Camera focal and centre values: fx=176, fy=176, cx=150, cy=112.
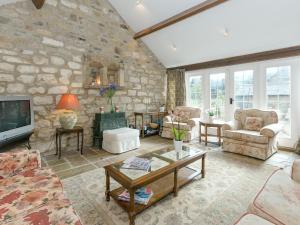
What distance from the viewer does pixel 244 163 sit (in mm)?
3066

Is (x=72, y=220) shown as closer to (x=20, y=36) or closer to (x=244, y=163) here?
(x=244, y=163)

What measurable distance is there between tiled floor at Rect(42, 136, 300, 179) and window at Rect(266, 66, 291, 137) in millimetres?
719

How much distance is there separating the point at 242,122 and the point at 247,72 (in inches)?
51.3

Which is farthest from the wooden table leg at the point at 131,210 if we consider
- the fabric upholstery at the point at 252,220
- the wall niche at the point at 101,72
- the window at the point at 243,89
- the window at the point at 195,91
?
the window at the point at 195,91

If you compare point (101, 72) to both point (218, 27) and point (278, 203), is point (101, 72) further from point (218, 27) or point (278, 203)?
point (278, 203)

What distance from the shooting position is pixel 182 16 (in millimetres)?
3762

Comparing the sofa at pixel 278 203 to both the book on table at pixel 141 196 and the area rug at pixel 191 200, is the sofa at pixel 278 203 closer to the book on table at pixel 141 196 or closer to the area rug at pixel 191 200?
the area rug at pixel 191 200

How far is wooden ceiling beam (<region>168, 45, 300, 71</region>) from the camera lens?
3.58m

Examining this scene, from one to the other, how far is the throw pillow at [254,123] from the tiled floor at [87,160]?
62 cm

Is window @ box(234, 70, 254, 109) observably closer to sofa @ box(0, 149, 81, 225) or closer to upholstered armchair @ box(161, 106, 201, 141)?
upholstered armchair @ box(161, 106, 201, 141)

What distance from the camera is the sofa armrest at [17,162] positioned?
1.60 meters

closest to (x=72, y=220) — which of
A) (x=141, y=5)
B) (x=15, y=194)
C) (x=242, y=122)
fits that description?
(x=15, y=194)

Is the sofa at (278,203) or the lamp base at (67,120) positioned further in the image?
the lamp base at (67,120)

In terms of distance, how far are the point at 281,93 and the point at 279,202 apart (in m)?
3.50
